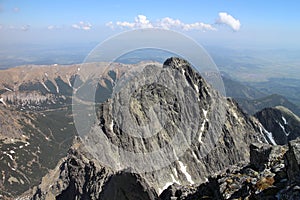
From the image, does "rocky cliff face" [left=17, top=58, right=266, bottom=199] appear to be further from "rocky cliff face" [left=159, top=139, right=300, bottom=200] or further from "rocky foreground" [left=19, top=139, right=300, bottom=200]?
"rocky cliff face" [left=159, top=139, right=300, bottom=200]

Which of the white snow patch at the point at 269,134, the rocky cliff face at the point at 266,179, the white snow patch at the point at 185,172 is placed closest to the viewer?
the rocky cliff face at the point at 266,179

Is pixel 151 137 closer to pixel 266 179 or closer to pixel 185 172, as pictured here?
pixel 185 172

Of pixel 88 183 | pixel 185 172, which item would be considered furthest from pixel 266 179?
pixel 185 172

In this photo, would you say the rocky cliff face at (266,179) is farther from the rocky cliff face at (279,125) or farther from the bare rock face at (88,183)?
the rocky cliff face at (279,125)

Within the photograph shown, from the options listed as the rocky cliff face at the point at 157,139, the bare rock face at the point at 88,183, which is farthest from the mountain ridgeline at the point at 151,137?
the bare rock face at the point at 88,183

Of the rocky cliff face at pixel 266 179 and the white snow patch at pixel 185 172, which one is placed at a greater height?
the rocky cliff face at pixel 266 179

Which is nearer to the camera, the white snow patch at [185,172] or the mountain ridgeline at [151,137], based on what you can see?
the mountain ridgeline at [151,137]

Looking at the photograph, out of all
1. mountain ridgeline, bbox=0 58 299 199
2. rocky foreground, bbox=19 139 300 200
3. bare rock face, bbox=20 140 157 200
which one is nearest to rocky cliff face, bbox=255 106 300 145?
mountain ridgeline, bbox=0 58 299 199
